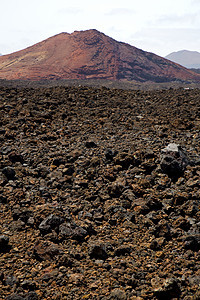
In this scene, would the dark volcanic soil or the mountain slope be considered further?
the mountain slope

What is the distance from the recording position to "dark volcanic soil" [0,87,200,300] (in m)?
2.91

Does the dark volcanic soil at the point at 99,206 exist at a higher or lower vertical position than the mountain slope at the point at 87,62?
lower

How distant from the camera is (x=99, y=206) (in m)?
4.32

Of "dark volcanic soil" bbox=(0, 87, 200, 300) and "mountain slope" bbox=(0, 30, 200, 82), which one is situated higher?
"mountain slope" bbox=(0, 30, 200, 82)

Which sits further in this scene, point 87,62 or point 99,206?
point 87,62

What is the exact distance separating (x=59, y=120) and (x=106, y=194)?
379cm

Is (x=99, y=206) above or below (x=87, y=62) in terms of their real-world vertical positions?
below

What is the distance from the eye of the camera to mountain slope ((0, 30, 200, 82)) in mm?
45750

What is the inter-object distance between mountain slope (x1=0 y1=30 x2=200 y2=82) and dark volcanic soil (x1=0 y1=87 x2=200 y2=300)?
123 feet

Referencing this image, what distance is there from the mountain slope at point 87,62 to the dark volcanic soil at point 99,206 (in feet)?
123

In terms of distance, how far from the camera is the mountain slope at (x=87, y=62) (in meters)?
45.8

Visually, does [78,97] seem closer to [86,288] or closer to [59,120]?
[59,120]

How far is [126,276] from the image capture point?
2959 millimetres

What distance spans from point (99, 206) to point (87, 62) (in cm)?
4860
